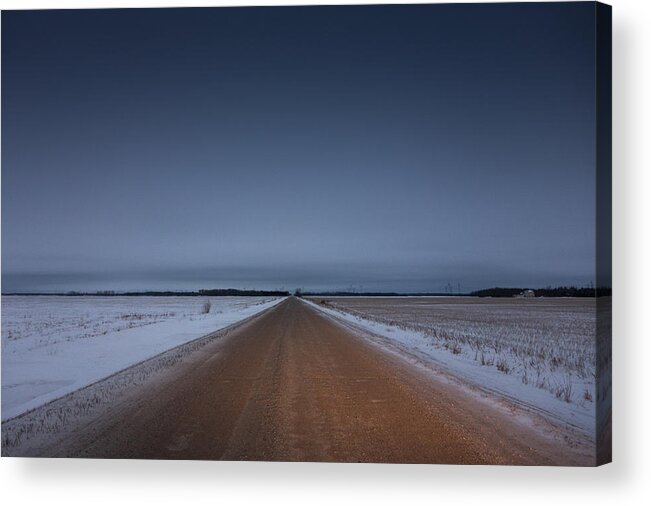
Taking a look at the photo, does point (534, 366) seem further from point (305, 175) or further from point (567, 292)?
point (305, 175)

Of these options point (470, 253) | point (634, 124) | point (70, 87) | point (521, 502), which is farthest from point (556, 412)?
point (70, 87)

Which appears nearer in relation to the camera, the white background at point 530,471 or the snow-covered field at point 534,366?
the white background at point 530,471

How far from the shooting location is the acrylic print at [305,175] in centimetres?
795

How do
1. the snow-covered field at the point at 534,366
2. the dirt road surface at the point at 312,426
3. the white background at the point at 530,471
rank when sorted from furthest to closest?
1. the snow-covered field at the point at 534,366
2. the white background at the point at 530,471
3. the dirt road surface at the point at 312,426

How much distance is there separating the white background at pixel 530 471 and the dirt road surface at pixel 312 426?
0.36 m

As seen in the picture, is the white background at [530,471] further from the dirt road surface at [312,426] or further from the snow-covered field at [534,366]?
the snow-covered field at [534,366]

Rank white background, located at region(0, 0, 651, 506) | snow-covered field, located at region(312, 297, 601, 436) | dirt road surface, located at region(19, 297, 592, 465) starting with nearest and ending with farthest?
dirt road surface, located at region(19, 297, 592, 465), white background, located at region(0, 0, 651, 506), snow-covered field, located at region(312, 297, 601, 436)

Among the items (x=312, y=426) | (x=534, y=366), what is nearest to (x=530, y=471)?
(x=312, y=426)

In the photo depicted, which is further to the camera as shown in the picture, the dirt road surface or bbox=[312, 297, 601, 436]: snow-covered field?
bbox=[312, 297, 601, 436]: snow-covered field

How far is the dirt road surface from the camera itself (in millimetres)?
6867

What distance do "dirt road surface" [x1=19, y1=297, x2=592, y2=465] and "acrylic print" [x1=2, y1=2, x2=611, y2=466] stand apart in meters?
0.06

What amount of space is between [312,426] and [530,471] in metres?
2.77

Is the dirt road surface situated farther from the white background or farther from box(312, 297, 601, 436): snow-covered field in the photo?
box(312, 297, 601, 436): snow-covered field

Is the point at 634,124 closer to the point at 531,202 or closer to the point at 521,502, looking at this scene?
the point at 531,202
